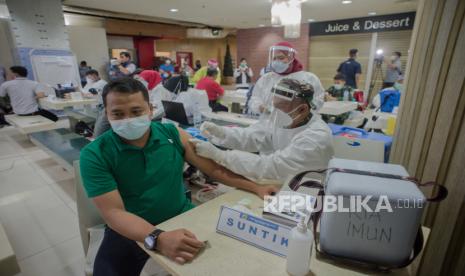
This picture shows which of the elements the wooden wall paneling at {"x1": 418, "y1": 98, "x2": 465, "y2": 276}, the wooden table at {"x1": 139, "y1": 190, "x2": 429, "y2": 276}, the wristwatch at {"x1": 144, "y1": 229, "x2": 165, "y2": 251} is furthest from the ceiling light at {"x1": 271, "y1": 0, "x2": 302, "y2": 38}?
the wristwatch at {"x1": 144, "y1": 229, "x2": 165, "y2": 251}

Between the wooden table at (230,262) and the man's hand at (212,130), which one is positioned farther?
the man's hand at (212,130)

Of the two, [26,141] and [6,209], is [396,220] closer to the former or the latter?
[6,209]

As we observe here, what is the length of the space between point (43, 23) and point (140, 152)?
21.7ft

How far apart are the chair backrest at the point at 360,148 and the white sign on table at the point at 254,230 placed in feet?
4.61

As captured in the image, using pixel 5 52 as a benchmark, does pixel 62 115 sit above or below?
below

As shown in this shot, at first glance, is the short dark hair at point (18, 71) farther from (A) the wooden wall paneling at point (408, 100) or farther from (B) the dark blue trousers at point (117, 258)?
(A) the wooden wall paneling at point (408, 100)

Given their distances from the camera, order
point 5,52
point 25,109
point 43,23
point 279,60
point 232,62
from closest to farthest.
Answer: point 279,60 < point 25,109 < point 43,23 < point 5,52 < point 232,62

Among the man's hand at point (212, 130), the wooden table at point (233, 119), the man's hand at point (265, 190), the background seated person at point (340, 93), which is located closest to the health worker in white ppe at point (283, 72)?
the wooden table at point (233, 119)

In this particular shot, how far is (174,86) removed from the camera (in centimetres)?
356

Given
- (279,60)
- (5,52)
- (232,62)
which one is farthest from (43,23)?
(232,62)

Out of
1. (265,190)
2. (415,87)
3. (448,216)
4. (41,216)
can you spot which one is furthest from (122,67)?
(448,216)

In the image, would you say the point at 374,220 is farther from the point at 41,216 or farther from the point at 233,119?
the point at 41,216

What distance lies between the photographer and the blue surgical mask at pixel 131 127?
1163 mm

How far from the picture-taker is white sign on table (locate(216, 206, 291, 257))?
818 millimetres
